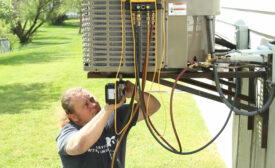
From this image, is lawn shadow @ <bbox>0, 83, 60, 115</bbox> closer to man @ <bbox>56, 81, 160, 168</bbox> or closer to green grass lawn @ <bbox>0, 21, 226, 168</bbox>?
green grass lawn @ <bbox>0, 21, 226, 168</bbox>

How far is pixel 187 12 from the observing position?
97.3 inches

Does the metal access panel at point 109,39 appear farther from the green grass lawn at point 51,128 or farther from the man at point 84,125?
the green grass lawn at point 51,128

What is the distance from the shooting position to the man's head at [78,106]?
3.16m

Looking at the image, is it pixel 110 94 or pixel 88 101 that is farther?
pixel 88 101

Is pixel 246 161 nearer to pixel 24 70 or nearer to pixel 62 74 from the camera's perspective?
pixel 62 74

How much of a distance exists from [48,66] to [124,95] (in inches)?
563

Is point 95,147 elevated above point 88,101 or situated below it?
below

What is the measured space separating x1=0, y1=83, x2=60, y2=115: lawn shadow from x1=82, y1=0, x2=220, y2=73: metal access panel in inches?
279

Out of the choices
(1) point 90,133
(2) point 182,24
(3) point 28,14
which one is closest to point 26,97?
(1) point 90,133

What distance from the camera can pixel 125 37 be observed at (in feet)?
7.82

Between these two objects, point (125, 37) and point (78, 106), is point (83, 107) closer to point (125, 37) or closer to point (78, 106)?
point (78, 106)

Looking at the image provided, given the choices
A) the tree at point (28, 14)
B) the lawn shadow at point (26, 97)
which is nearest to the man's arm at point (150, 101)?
the lawn shadow at point (26, 97)

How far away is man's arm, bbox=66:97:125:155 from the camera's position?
2641 mm

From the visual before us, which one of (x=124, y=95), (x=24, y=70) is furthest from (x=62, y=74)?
(x=124, y=95)
